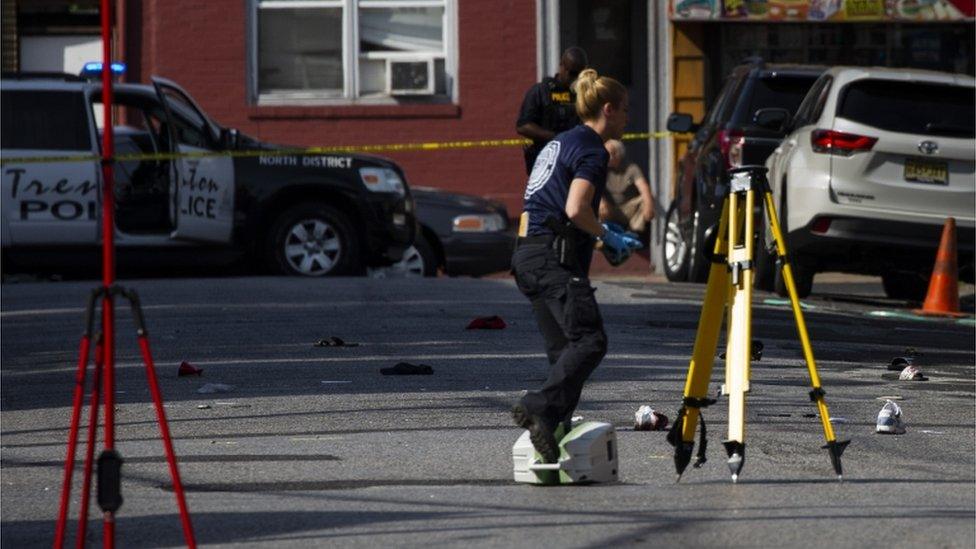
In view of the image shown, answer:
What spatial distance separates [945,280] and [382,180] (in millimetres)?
5361

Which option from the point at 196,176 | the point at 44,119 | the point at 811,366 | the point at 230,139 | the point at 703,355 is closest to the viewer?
the point at 811,366

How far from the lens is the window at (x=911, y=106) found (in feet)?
52.1

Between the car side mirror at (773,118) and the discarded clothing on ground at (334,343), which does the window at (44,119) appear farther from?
the discarded clothing on ground at (334,343)

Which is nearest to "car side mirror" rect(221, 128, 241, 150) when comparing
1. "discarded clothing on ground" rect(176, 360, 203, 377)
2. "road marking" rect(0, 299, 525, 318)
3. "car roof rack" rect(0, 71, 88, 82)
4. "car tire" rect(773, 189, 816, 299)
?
"car roof rack" rect(0, 71, 88, 82)

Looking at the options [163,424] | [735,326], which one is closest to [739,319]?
[735,326]

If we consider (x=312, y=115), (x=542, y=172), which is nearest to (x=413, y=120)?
(x=312, y=115)

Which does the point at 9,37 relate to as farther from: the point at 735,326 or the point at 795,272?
the point at 735,326

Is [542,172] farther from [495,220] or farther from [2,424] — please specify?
[495,220]

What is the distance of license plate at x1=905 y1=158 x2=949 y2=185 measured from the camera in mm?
15859

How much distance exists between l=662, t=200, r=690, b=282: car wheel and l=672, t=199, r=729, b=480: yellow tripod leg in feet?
35.3

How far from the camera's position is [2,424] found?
9.81 m

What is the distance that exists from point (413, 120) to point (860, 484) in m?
16.7

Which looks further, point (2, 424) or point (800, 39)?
point (800, 39)

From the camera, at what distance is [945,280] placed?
15930 millimetres
